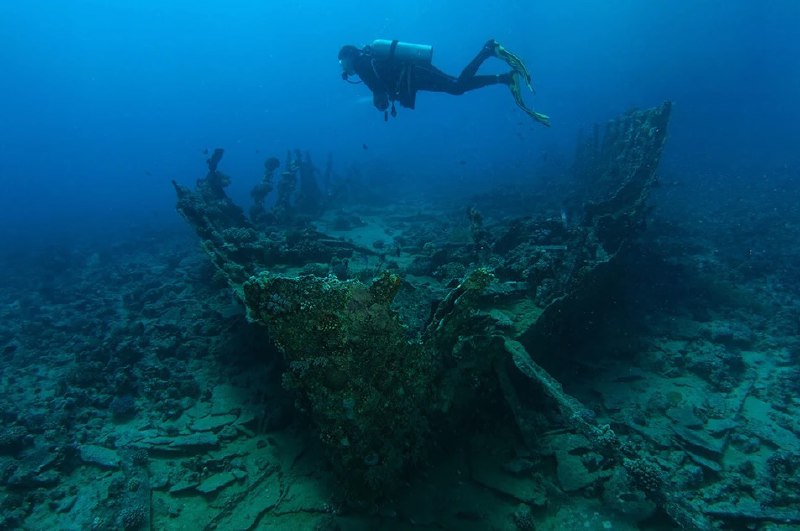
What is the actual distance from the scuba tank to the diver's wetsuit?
0.11m

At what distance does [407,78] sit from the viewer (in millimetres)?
11242

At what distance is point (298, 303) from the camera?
144 inches

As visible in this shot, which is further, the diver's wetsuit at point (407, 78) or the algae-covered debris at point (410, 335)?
the diver's wetsuit at point (407, 78)

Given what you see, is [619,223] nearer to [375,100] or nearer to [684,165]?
[375,100]

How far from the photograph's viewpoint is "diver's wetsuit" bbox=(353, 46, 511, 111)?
11.0 metres

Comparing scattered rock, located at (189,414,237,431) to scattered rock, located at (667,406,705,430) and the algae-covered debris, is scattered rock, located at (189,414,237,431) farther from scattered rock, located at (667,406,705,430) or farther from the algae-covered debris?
scattered rock, located at (667,406,705,430)

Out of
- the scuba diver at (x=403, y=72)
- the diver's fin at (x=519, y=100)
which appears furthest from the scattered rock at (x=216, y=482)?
the diver's fin at (x=519, y=100)

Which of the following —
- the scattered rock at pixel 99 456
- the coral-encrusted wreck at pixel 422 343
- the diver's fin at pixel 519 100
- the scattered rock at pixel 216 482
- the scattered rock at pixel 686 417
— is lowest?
the scattered rock at pixel 99 456

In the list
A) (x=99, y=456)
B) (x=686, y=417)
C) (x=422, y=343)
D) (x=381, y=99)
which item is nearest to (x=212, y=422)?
(x=99, y=456)

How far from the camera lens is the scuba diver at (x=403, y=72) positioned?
36.0 feet

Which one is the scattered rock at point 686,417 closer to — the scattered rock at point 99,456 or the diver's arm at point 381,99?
the scattered rock at point 99,456

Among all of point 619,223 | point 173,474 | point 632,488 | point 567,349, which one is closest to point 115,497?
point 173,474

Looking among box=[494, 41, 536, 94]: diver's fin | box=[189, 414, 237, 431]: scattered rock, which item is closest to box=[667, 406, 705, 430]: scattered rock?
box=[189, 414, 237, 431]: scattered rock

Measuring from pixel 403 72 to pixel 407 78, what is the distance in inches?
7.7
